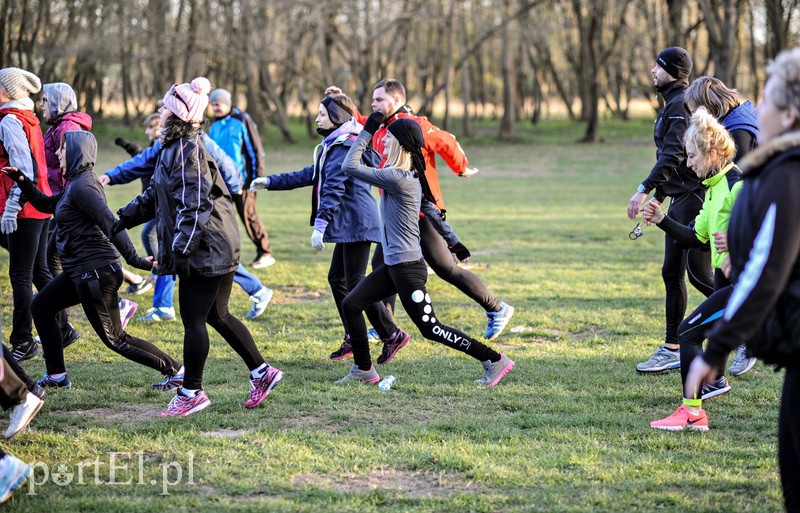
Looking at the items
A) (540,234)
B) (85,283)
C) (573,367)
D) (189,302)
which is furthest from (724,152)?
(540,234)


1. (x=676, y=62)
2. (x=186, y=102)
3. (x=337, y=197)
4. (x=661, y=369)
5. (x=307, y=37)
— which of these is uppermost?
(x=676, y=62)

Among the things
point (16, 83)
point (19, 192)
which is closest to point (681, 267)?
point (19, 192)

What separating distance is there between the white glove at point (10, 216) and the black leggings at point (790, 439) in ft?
17.4

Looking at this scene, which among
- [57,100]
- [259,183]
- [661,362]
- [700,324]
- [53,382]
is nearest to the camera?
[700,324]

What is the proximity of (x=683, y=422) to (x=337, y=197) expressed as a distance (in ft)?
9.23

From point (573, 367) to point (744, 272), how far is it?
150 inches

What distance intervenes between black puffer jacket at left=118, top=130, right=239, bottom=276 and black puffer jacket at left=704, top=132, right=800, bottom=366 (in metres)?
3.10

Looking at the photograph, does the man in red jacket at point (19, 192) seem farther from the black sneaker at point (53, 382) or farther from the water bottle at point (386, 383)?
the water bottle at point (386, 383)

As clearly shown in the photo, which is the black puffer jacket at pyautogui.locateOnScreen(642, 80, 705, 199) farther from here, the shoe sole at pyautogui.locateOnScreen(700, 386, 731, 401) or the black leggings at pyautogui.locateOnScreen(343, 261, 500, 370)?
the black leggings at pyautogui.locateOnScreen(343, 261, 500, 370)

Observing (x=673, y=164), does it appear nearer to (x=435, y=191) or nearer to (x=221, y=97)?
(x=435, y=191)

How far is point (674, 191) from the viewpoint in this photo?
657 cm

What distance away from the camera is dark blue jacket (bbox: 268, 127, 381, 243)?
21.7 ft

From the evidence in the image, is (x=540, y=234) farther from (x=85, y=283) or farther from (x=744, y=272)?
(x=744, y=272)

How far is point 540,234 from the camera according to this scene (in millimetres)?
14648
